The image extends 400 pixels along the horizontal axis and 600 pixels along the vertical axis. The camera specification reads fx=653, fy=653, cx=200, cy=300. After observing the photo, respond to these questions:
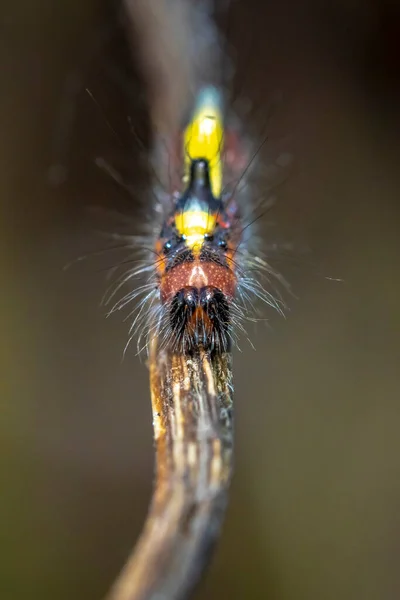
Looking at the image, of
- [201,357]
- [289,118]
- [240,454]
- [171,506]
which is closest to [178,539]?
→ [171,506]

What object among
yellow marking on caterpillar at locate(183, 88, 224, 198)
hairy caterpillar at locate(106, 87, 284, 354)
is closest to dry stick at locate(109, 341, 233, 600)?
hairy caterpillar at locate(106, 87, 284, 354)

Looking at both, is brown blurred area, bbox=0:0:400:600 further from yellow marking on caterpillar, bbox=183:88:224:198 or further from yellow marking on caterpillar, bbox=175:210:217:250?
yellow marking on caterpillar, bbox=175:210:217:250

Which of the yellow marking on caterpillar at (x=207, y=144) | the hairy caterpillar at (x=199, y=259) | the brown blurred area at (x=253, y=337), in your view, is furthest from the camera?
the brown blurred area at (x=253, y=337)

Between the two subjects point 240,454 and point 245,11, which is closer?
point 240,454

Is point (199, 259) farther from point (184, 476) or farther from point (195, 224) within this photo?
point (184, 476)

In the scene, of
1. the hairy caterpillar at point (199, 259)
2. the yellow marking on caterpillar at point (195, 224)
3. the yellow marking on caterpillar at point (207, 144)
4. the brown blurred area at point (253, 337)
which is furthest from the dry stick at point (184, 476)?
the brown blurred area at point (253, 337)

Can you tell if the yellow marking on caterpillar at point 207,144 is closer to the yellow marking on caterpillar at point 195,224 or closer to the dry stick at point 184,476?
the yellow marking on caterpillar at point 195,224

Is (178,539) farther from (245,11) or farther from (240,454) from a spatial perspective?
(245,11)
